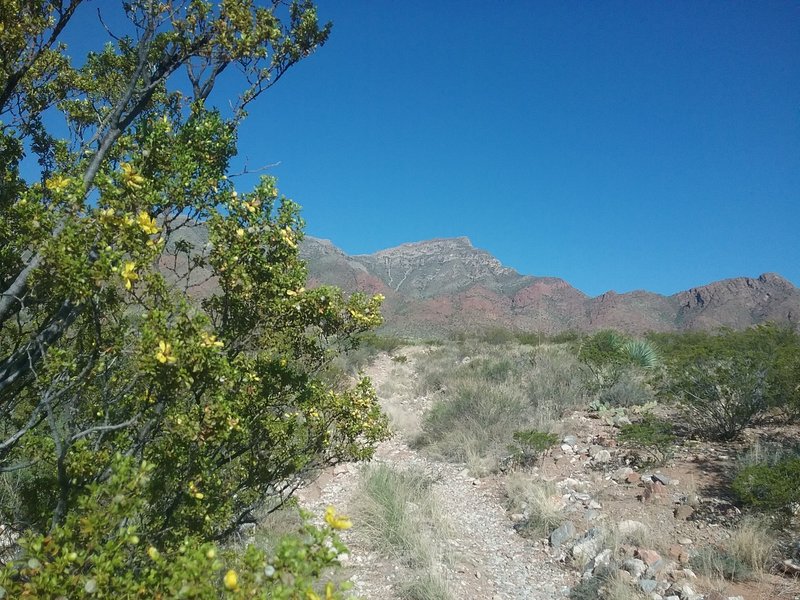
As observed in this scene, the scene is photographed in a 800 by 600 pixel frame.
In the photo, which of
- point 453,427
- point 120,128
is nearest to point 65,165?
point 120,128

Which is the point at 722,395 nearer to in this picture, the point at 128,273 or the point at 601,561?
the point at 601,561

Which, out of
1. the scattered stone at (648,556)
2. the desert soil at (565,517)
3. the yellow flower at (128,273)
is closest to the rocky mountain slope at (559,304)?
the desert soil at (565,517)

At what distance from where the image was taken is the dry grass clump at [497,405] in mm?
8602

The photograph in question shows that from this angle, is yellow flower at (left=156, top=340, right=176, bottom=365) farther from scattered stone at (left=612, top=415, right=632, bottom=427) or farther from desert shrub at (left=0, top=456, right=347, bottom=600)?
scattered stone at (left=612, top=415, right=632, bottom=427)

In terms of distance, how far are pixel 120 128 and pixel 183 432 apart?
203 cm

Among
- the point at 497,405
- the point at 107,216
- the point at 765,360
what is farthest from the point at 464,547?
the point at 765,360

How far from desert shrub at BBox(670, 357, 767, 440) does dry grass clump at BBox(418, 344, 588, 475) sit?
7.52ft

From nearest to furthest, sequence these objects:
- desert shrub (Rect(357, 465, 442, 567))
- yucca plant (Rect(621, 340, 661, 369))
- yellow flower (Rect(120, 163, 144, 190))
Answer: yellow flower (Rect(120, 163, 144, 190)) → desert shrub (Rect(357, 465, 442, 567)) → yucca plant (Rect(621, 340, 661, 369))

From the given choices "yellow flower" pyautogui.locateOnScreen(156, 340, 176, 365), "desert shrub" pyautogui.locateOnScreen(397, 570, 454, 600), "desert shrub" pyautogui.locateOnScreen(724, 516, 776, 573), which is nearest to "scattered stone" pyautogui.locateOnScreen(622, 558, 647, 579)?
Result: "desert shrub" pyautogui.locateOnScreen(724, 516, 776, 573)

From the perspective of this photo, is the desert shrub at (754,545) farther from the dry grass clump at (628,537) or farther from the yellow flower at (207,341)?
the yellow flower at (207,341)

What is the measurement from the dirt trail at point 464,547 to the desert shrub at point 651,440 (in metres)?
2.11

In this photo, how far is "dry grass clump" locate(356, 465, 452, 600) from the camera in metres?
4.56

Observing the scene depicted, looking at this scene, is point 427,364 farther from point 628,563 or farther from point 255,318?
point 255,318

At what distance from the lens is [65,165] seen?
3.84m
